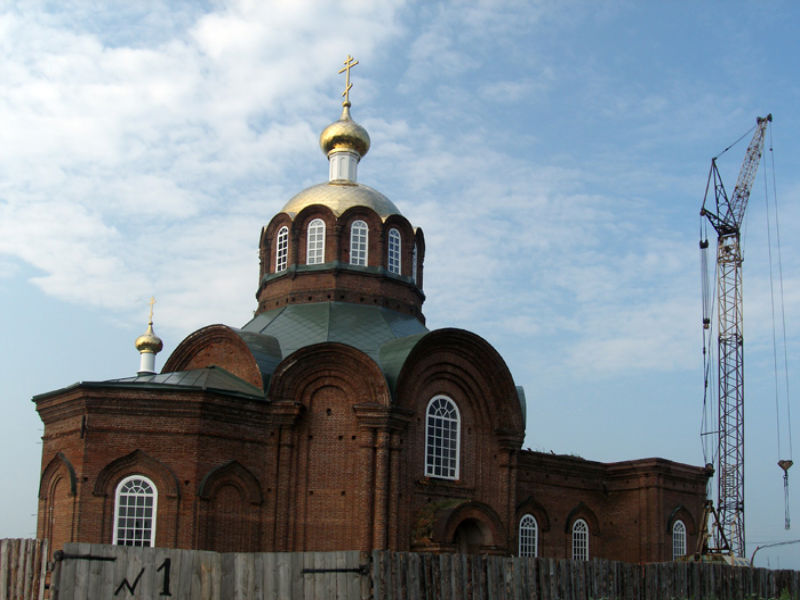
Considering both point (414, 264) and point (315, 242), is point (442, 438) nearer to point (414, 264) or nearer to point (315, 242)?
point (414, 264)

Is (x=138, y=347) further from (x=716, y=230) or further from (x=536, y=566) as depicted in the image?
(x=716, y=230)

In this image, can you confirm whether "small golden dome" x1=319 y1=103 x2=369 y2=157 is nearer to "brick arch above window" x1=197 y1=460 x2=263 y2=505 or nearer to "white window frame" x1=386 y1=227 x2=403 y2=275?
"white window frame" x1=386 y1=227 x2=403 y2=275

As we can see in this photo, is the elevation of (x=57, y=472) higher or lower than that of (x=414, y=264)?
lower

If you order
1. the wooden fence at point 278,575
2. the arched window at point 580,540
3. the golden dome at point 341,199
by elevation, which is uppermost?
the golden dome at point 341,199

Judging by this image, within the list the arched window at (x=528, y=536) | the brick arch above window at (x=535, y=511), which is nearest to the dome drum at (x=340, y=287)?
the brick arch above window at (x=535, y=511)

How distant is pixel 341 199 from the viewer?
84.6 ft

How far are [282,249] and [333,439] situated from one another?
6.56 m

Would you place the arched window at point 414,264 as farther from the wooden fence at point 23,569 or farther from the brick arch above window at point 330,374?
the wooden fence at point 23,569

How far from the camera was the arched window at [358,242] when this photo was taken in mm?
25422

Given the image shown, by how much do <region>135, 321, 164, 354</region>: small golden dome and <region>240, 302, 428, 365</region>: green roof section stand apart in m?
3.90

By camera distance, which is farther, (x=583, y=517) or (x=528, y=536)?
(x=583, y=517)

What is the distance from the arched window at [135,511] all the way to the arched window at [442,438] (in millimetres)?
6038

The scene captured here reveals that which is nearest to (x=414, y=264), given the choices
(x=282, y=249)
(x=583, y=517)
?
(x=282, y=249)

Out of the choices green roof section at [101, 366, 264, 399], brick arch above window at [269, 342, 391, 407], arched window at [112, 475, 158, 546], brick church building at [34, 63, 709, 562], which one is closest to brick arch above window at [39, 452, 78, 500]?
brick church building at [34, 63, 709, 562]
